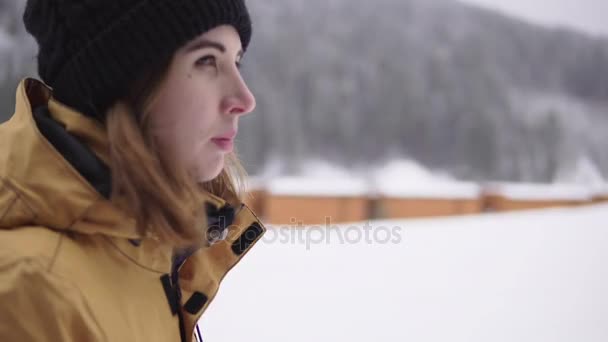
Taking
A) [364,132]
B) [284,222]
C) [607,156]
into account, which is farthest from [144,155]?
[607,156]

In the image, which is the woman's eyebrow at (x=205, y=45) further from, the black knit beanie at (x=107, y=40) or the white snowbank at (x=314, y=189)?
the white snowbank at (x=314, y=189)

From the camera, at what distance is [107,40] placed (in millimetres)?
639

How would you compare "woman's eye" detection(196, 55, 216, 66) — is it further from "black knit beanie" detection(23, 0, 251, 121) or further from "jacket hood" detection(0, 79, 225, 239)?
"jacket hood" detection(0, 79, 225, 239)

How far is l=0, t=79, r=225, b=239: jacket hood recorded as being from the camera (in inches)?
21.0

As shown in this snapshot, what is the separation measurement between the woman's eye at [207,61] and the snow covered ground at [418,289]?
134cm

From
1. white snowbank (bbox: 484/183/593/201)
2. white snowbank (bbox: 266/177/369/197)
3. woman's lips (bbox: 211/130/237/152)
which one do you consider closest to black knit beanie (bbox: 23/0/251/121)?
woman's lips (bbox: 211/130/237/152)

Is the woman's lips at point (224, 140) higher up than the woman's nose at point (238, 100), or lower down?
lower down

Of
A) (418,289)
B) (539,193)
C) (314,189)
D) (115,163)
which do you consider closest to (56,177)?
(115,163)

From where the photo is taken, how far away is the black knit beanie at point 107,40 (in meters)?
0.64

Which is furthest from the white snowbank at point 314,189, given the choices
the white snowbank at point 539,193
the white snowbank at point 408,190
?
the white snowbank at point 539,193

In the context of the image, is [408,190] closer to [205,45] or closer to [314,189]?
[314,189]

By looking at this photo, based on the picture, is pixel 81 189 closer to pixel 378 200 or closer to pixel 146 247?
pixel 146 247

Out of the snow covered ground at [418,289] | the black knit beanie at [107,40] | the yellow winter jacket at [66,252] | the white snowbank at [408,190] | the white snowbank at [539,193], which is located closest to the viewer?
the yellow winter jacket at [66,252]

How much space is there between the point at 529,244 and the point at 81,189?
3.23 metres
